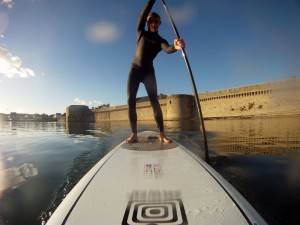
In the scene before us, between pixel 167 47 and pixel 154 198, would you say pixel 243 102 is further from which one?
pixel 154 198

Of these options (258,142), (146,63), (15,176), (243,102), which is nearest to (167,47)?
(146,63)

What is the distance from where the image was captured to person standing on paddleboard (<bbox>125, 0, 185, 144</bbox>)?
3295 mm

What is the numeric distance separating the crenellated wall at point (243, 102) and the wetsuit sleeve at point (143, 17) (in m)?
32.8

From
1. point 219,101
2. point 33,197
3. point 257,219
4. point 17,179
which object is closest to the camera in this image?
point 257,219

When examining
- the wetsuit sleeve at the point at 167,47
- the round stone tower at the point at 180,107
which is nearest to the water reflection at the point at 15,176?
the wetsuit sleeve at the point at 167,47

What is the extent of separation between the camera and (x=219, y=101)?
134 feet

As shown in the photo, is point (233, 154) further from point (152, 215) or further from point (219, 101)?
point (219, 101)

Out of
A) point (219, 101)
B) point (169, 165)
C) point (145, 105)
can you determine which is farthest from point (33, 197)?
point (145, 105)

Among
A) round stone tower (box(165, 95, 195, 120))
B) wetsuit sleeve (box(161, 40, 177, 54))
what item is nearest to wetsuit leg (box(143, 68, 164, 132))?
wetsuit sleeve (box(161, 40, 177, 54))

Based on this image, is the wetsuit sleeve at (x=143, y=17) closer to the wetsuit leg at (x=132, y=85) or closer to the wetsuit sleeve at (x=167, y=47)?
the wetsuit sleeve at (x=167, y=47)

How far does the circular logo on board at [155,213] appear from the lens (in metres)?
1.04

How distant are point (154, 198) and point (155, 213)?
0.56 ft

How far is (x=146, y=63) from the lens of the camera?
3.37 m

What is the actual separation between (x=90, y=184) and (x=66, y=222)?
0.48 metres
